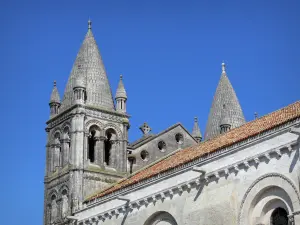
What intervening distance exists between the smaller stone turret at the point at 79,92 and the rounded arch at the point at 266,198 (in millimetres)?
17762

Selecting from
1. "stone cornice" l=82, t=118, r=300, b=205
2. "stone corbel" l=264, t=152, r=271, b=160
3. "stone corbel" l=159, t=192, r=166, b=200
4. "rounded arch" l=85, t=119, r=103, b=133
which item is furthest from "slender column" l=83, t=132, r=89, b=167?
"stone corbel" l=264, t=152, r=271, b=160

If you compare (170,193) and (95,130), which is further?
(95,130)

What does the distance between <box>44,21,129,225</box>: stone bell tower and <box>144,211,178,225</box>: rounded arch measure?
345 inches

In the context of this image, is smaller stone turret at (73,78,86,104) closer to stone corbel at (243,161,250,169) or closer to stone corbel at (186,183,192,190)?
stone corbel at (186,183,192,190)

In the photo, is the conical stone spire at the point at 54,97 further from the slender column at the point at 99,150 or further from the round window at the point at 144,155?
the round window at the point at 144,155

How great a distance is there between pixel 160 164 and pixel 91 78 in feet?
34.2

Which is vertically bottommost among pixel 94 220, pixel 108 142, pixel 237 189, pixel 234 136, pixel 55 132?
pixel 237 189

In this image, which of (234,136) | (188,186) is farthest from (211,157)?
(234,136)

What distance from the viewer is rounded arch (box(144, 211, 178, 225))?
104ft

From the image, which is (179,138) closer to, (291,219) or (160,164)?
(160,164)

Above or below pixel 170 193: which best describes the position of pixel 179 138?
above

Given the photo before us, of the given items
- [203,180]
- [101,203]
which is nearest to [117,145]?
[101,203]

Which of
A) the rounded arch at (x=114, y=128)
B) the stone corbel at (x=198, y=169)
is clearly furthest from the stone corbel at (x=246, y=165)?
the rounded arch at (x=114, y=128)

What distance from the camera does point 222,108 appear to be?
51188mm
